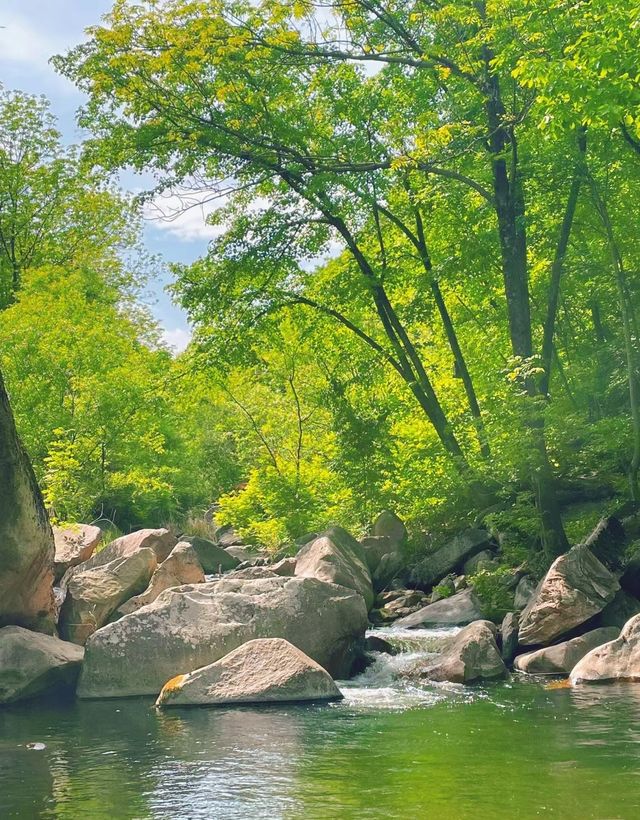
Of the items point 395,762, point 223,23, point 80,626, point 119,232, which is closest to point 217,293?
point 223,23

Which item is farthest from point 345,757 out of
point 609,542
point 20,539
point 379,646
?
point 609,542

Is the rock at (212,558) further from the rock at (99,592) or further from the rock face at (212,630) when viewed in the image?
the rock face at (212,630)

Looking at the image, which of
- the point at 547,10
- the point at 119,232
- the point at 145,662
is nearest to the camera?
the point at 145,662

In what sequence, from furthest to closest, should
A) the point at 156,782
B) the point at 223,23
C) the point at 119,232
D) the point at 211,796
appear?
1. the point at 119,232
2. the point at 223,23
3. the point at 156,782
4. the point at 211,796

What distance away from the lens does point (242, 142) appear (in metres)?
17.9

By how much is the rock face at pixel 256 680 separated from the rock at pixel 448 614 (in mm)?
4756

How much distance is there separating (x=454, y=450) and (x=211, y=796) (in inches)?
529

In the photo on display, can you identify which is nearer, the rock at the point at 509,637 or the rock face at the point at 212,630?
the rock face at the point at 212,630

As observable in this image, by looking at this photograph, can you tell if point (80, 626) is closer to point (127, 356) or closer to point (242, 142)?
point (242, 142)

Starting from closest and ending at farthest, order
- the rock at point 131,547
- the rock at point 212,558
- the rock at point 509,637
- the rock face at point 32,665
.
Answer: the rock face at point 32,665, the rock at point 509,637, the rock at point 131,547, the rock at point 212,558

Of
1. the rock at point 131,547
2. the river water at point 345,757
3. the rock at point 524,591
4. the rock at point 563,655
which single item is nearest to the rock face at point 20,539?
the river water at point 345,757

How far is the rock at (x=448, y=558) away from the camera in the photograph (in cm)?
1912

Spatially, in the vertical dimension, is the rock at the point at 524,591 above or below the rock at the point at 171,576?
below

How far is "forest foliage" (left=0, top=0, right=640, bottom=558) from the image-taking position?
16109mm
